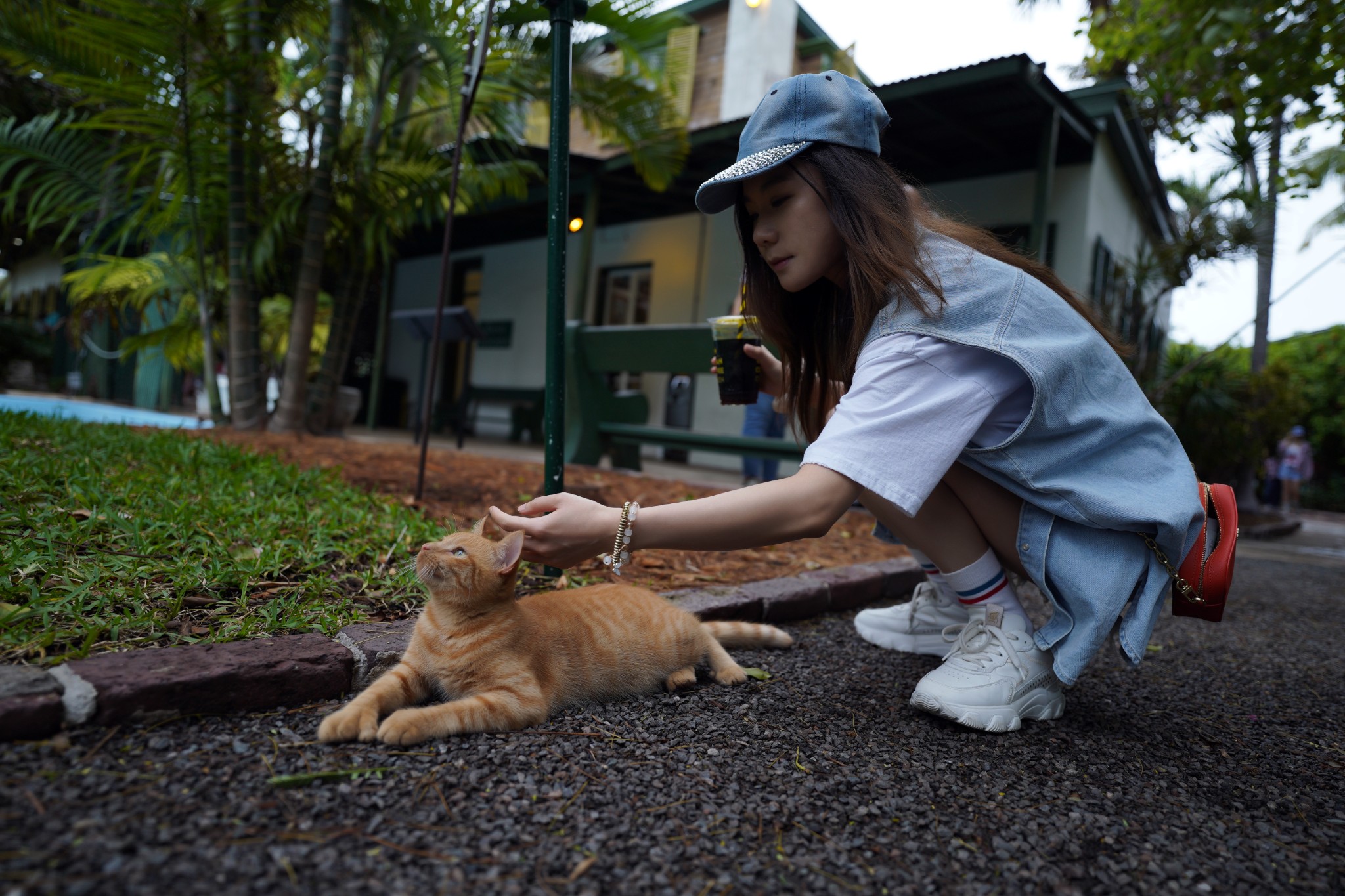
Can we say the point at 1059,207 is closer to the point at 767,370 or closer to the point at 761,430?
the point at 761,430

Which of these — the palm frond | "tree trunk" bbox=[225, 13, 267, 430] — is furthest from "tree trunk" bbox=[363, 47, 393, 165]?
the palm frond

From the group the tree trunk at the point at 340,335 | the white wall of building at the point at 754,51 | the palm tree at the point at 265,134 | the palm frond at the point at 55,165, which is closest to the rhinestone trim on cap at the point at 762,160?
the palm tree at the point at 265,134

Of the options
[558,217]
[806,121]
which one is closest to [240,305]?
[558,217]

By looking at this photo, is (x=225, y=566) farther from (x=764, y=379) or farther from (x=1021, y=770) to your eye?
(x=1021, y=770)

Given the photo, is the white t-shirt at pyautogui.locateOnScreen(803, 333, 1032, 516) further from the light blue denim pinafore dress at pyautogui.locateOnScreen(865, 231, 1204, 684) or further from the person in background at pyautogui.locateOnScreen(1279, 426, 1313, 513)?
the person in background at pyautogui.locateOnScreen(1279, 426, 1313, 513)

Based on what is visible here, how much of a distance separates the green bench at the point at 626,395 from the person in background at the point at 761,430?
582 mm

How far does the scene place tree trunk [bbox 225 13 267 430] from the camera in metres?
5.32

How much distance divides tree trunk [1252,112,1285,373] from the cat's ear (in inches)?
249

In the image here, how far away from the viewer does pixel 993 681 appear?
6.45 ft

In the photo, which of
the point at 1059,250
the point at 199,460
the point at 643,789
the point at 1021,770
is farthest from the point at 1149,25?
the point at 199,460

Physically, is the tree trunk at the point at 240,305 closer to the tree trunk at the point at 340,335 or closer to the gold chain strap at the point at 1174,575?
the tree trunk at the point at 340,335

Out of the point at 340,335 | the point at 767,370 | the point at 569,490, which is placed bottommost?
the point at 569,490

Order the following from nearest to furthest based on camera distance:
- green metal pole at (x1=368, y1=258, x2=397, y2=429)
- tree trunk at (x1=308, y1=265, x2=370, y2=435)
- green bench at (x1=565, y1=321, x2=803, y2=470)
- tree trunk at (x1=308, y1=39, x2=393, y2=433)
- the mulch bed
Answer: the mulch bed → green bench at (x1=565, y1=321, x2=803, y2=470) → tree trunk at (x1=308, y1=39, x2=393, y2=433) → tree trunk at (x1=308, y1=265, x2=370, y2=435) → green metal pole at (x1=368, y1=258, x2=397, y2=429)

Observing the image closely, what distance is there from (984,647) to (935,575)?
0.43 meters
